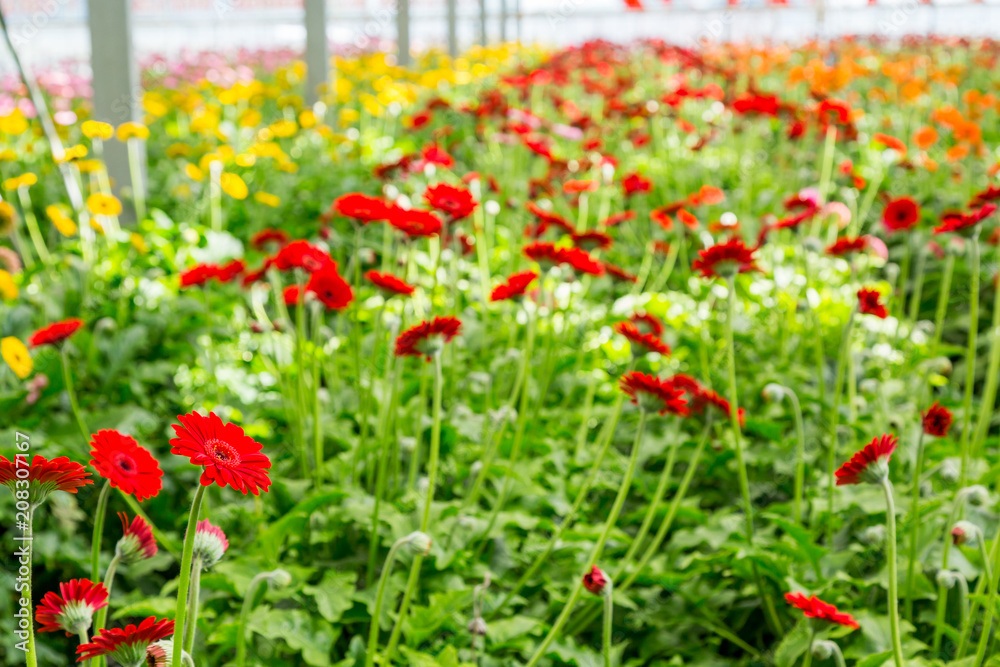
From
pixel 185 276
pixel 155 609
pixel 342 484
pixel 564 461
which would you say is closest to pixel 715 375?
pixel 564 461

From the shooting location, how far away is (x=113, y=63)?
12.8 feet

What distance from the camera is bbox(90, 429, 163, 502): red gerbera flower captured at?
72cm

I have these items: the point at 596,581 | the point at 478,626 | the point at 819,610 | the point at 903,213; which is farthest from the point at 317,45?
the point at 819,610

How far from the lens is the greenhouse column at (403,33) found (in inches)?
348

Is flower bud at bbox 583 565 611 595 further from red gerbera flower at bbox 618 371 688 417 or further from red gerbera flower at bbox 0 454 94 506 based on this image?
red gerbera flower at bbox 0 454 94 506

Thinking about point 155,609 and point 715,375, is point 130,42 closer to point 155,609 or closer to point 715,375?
point 715,375

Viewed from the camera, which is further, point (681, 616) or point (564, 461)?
point (564, 461)

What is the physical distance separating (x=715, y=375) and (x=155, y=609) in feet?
5.12

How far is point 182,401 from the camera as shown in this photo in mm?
2455

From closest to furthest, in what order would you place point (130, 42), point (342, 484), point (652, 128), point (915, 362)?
1. point (342, 484)
2. point (915, 362)
3. point (130, 42)
4. point (652, 128)

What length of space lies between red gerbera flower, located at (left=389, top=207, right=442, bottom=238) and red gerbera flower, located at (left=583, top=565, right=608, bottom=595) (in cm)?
73

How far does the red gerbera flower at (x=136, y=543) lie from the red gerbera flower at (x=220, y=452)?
24 centimetres

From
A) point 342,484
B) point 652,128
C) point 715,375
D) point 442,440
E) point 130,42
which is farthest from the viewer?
point 652,128

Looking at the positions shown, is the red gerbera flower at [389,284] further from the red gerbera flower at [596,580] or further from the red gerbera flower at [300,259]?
the red gerbera flower at [596,580]
